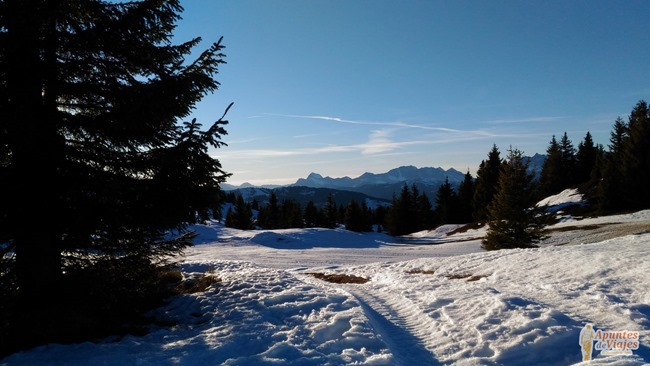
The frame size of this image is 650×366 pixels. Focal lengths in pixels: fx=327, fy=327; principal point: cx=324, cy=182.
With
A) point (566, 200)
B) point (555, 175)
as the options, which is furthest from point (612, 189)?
point (555, 175)

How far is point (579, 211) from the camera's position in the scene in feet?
137

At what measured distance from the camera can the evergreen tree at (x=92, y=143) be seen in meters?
6.19

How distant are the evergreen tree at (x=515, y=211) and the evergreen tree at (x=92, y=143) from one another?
67.1 ft

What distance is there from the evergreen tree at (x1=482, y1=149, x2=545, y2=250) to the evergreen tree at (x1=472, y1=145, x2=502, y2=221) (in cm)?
2766

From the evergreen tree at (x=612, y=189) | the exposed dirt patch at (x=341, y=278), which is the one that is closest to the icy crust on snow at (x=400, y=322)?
the exposed dirt patch at (x=341, y=278)

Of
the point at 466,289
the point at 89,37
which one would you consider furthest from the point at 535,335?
the point at 89,37

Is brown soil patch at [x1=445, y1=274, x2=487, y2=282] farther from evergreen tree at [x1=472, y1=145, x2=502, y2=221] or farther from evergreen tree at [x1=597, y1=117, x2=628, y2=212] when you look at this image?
evergreen tree at [x1=472, y1=145, x2=502, y2=221]

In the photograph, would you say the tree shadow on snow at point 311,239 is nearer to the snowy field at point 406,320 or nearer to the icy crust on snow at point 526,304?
the icy crust on snow at point 526,304

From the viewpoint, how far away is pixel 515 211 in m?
21.5

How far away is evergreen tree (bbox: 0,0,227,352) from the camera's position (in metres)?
6.19

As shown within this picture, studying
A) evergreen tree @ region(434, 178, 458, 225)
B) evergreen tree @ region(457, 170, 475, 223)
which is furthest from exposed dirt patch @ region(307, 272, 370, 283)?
evergreen tree @ region(457, 170, 475, 223)

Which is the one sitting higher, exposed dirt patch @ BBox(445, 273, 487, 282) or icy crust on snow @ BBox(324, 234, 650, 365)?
icy crust on snow @ BBox(324, 234, 650, 365)

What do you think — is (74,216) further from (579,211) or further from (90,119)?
(579,211)

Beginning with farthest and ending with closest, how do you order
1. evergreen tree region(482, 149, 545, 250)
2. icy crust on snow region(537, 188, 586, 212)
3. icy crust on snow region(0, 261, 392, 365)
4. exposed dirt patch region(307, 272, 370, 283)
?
icy crust on snow region(537, 188, 586, 212) < evergreen tree region(482, 149, 545, 250) < exposed dirt patch region(307, 272, 370, 283) < icy crust on snow region(0, 261, 392, 365)
